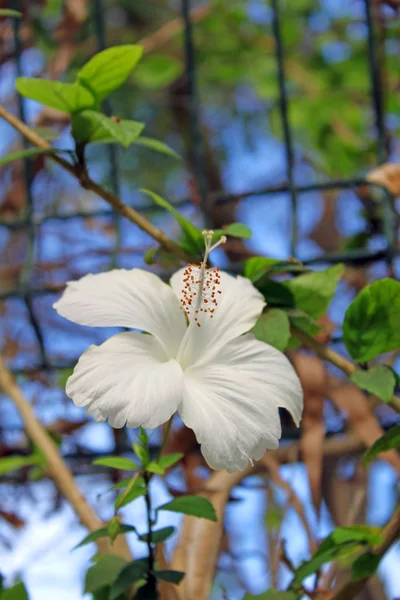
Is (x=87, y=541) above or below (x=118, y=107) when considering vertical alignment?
below

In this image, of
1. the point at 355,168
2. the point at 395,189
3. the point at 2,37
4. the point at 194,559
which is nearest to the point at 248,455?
the point at 194,559

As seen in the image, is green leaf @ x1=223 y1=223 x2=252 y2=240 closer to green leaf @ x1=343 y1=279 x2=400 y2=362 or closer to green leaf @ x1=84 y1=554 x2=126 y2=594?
green leaf @ x1=343 y1=279 x2=400 y2=362

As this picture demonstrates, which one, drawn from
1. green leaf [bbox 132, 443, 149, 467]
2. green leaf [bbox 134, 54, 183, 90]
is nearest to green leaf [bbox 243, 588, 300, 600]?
green leaf [bbox 132, 443, 149, 467]

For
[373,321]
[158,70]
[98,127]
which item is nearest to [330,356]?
[373,321]

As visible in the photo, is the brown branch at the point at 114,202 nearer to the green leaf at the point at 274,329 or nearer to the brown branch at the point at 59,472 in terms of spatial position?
the green leaf at the point at 274,329

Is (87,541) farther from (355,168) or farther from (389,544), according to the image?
(355,168)

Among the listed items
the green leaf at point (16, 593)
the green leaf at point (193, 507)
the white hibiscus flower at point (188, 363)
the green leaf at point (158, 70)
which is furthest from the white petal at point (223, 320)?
the green leaf at point (158, 70)
